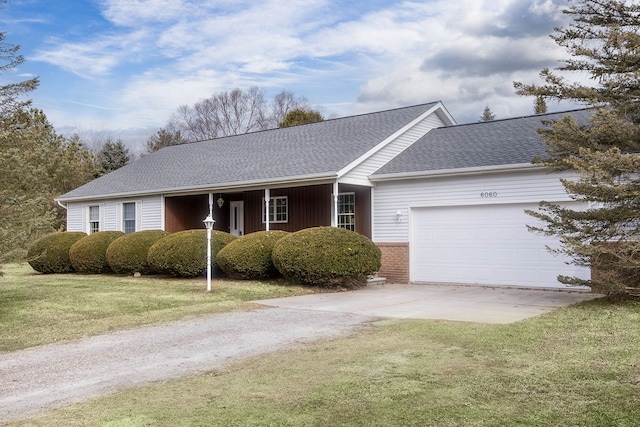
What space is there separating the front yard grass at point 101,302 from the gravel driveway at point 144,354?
0.82 metres

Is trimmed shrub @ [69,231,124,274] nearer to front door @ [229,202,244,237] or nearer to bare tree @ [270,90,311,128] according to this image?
front door @ [229,202,244,237]

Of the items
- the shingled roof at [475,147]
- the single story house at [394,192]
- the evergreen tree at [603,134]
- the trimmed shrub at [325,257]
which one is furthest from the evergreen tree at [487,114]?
the evergreen tree at [603,134]

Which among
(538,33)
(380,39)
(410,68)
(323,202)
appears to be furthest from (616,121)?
(410,68)

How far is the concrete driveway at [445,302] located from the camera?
33.7ft

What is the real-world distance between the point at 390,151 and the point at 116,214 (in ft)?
38.2

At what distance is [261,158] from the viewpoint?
20812 mm

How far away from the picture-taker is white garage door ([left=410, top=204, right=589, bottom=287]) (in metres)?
14.2

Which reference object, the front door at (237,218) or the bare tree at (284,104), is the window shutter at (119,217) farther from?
the bare tree at (284,104)

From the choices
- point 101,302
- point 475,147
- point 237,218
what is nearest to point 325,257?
point 101,302

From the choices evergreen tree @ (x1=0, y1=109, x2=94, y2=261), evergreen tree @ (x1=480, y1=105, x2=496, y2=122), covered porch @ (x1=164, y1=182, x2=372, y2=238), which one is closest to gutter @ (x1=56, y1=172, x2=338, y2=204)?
covered porch @ (x1=164, y1=182, x2=372, y2=238)

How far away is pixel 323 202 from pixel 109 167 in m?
29.7

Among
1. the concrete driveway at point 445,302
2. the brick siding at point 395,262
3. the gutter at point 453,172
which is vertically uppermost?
the gutter at point 453,172

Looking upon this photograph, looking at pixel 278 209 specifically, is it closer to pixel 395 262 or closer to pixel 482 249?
pixel 395 262

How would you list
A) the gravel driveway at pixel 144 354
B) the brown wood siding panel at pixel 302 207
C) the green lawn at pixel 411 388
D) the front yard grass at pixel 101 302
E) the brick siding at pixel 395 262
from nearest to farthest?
the green lawn at pixel 411 388, the gravel driveway at pixel 144 354, the front yard grass at pixel 101 302, the brick siding at pixel 395 262, the brown wood siding panel at pixel 302 207
